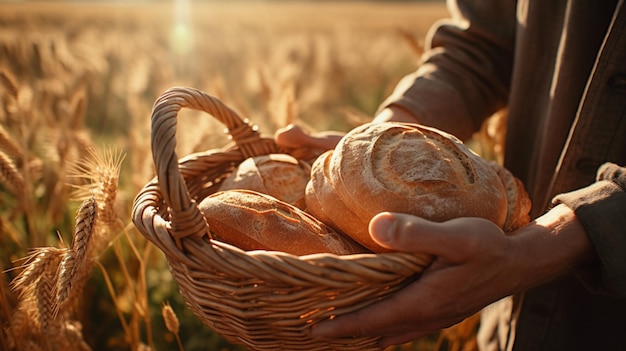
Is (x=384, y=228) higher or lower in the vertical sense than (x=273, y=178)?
lower

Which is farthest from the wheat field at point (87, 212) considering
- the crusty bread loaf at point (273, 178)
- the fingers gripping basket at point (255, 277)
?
the crusty bread loaf at point (273, 178)

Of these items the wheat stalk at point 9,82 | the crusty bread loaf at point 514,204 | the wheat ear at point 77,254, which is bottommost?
the crusty bread loaf at point 514,204

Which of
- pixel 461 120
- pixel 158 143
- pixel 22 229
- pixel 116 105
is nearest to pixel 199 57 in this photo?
pixel 116 105

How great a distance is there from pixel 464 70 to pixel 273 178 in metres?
0.93

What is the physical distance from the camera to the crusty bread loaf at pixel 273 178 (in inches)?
67.2

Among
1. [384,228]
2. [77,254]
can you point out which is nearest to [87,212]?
[77,254]

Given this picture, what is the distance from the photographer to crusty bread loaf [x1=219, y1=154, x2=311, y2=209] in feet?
5.60

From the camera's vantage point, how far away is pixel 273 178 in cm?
173

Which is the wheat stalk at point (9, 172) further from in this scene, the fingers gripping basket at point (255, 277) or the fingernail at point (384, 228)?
the fingernail at point (384, 228)

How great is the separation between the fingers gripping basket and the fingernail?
0.04 metres

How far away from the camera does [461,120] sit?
2.00 meters

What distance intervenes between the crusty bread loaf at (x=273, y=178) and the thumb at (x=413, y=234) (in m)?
0.67

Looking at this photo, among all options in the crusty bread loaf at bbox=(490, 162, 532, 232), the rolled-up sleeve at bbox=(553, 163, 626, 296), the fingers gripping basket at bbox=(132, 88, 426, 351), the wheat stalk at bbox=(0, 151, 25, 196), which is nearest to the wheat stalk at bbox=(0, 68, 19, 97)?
the wheat stalk at bbox=(0, 151, 25, 196)

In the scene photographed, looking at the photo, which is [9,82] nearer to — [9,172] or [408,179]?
[9,172]
